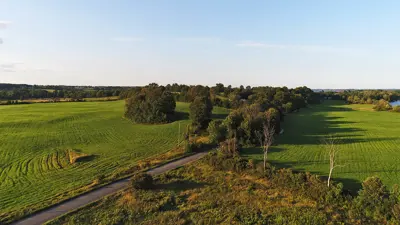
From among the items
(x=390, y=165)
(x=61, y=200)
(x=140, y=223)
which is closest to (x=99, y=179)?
(x=61, y=200)

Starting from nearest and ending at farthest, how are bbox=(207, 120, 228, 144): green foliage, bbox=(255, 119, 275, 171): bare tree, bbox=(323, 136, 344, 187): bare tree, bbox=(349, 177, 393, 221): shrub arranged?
bbox=(349, 177, 393, 221): shrub, bbox=(323, 136, 344, 187): bare tree, bbox=(255, 119, 275, 171): bare tree, bbox=(207, 120, 228, 144): green foliage

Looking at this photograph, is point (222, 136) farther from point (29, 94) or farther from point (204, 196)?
point (29, 94)

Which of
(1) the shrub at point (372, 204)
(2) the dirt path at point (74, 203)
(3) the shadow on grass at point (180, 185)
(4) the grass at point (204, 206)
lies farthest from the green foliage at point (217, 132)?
(1) the shrub at point (372, 204)

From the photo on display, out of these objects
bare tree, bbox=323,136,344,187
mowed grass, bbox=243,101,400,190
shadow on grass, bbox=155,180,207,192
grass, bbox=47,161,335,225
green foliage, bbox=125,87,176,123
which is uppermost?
green foliage, bbox=125,87,176,123

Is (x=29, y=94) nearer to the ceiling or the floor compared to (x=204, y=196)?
nearer to the ceiling

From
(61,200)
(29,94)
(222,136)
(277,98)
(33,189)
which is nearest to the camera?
(61,200)

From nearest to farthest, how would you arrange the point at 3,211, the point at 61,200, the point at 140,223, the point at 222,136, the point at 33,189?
1. the point at 140,223
2. the point at 3,211
3. the point at 61,200
4. the point at 33,189
5. the point at 222,136

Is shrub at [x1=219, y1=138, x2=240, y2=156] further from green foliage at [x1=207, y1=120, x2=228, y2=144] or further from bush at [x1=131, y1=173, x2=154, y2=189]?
Answer: bush at [x1=131, y1=173, x2=154, y2=189]

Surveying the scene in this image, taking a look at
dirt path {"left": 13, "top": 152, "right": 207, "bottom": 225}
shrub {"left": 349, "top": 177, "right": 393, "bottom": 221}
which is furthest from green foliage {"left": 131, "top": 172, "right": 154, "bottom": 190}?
shrub {"left": 349, "top": 177, "right": 393, "bottom": 221}
